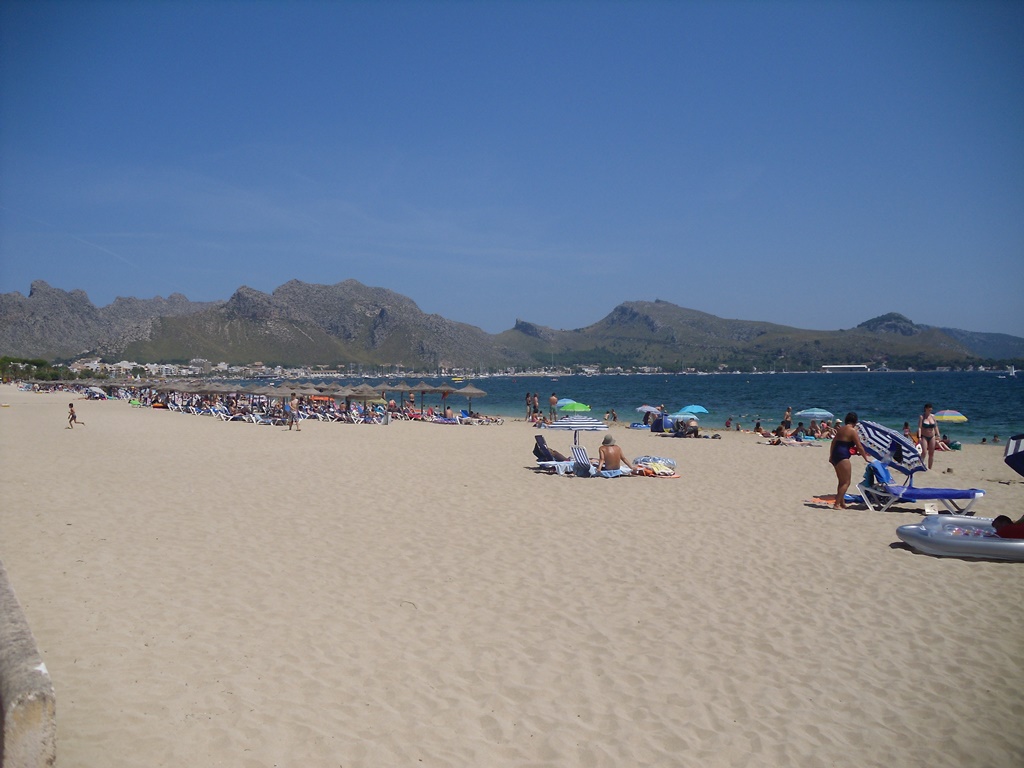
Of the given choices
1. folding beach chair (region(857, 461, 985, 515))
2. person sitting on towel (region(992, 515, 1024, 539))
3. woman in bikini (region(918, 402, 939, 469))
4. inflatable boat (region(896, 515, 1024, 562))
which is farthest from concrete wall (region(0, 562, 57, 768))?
woman in bikini (region(918, 402, 939, 469))

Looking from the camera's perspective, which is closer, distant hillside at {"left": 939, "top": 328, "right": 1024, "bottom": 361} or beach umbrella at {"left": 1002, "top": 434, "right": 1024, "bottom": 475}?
beach umbrella at {"left": 1002, "top": 434, "right": 1024, "bottom": 475}

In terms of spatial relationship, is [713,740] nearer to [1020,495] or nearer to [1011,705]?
[1011,705]

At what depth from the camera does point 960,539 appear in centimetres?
684

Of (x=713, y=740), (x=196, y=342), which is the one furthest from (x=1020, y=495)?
(x=196, y=342)

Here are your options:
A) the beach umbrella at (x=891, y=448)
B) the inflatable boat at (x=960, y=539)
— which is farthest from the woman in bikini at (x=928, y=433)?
the inflatable boat at (x=960, y=539)

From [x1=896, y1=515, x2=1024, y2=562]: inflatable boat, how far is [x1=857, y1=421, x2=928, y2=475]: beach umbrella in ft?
7.25

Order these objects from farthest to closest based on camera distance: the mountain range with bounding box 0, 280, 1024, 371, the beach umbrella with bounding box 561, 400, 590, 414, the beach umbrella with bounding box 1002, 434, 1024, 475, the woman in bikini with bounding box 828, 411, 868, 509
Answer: the mountain range with bounding box 0, 280, 1024, 371
the beach umbrella with bounding box 561, 400, 590, 414
the woman in bikini with bounding box 828, 411, 868, 509
the beach umbrella with bounding box 1002, 434, 1024, 475

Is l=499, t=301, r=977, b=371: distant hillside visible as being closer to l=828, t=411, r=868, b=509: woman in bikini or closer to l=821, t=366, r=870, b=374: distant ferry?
l=821, t=366, r=870, b=374: distant ferry

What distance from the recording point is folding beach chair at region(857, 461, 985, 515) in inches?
351

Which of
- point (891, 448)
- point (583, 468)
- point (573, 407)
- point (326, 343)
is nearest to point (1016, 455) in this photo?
point (891, 448)

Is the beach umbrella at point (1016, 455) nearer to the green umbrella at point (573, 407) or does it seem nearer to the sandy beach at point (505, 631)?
the sandy beach at point (505, 631)

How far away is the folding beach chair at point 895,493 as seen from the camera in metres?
8.91

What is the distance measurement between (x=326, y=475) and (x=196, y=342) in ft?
547

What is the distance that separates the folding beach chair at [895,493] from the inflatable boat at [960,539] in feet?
4.30
